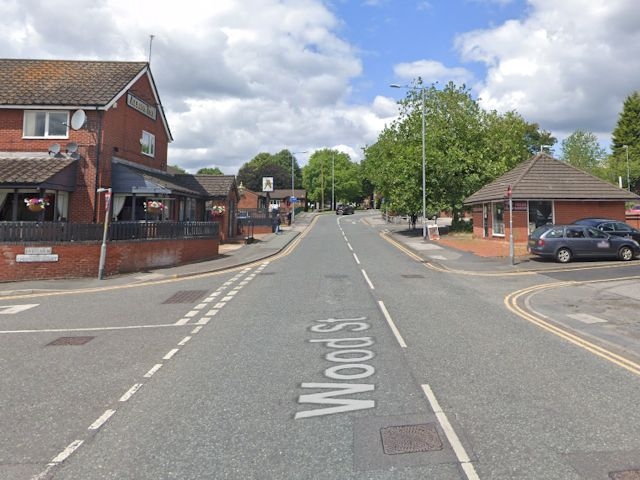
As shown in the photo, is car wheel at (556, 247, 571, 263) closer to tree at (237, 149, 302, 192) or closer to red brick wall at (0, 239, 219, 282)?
red brick wall at (0, 239, 219, 282)

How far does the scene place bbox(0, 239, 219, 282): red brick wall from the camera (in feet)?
51.8

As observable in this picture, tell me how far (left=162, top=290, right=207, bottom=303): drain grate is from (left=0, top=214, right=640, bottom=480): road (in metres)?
1.59

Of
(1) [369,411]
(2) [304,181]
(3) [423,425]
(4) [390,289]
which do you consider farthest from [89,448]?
(2) [304,181]

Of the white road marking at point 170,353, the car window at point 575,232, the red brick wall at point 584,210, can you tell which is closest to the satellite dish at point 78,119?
the white road marking at point 170,353

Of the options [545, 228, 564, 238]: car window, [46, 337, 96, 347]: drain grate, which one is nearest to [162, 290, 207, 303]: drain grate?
[46, 337, 96, 347]: drain grate

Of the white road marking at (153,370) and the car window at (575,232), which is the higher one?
the car window at (575,232)

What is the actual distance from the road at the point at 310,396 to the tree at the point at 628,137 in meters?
68.9

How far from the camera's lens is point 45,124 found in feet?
70.0

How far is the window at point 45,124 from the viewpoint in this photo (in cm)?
2127

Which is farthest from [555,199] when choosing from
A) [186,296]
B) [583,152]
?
[583,152]

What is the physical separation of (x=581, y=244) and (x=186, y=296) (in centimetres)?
1688

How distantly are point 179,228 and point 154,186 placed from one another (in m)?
2.57

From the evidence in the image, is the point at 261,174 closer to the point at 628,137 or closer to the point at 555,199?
the point at 628,137

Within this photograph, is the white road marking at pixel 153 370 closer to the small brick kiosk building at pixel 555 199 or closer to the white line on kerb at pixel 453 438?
the white line on kerb at pixel 453 438
